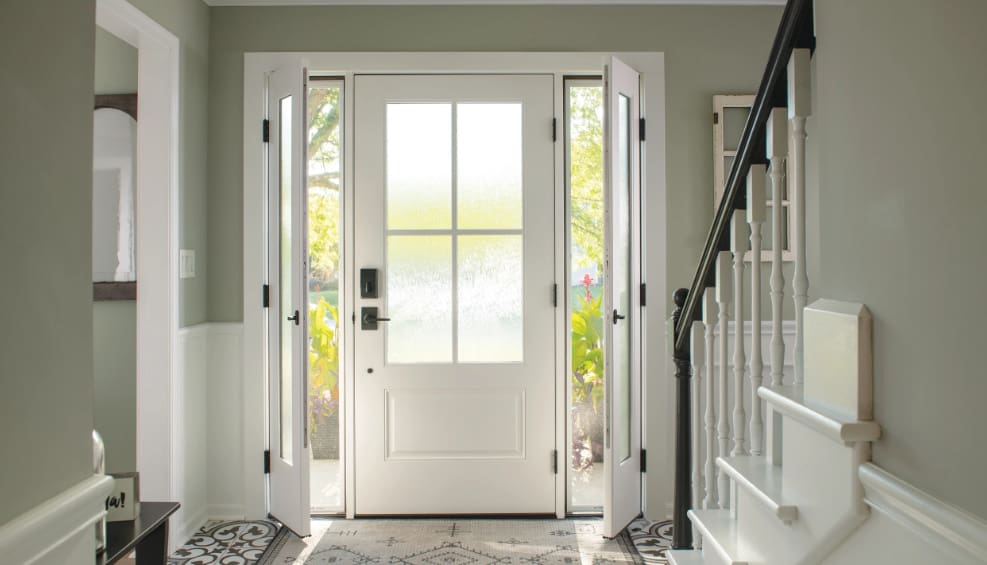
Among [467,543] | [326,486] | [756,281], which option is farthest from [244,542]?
[756,281]

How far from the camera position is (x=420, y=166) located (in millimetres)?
3055

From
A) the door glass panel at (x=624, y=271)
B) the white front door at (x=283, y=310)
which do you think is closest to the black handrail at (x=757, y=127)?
the door glass panel at (x=624, y=271)

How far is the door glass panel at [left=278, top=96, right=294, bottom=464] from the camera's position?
2.95m

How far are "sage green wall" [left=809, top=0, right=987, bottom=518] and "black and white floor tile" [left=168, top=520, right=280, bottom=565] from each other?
2.46 meters

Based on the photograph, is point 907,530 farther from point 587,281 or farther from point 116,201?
point 116,201

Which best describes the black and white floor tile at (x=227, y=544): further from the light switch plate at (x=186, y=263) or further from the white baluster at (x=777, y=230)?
the white baluster at (x=777, y=230)

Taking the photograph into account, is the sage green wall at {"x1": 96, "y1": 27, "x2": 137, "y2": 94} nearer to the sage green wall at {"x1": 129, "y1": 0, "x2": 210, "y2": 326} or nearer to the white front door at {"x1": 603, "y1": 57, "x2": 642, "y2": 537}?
the sage green wall at {"x1": 129, "y1": 0, "x2": 210, "y2": 326}

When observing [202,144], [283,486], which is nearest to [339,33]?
[202,144]

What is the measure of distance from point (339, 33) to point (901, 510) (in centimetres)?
289

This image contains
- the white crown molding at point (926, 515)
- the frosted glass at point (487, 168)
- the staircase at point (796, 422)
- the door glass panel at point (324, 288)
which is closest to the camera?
the white crown molding at point (926, 515)

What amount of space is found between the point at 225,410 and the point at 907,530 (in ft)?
9.21

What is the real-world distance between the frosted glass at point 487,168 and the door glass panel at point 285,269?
0.78 m

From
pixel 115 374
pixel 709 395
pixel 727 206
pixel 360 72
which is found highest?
pixel 360 72

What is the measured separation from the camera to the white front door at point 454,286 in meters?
3.05
